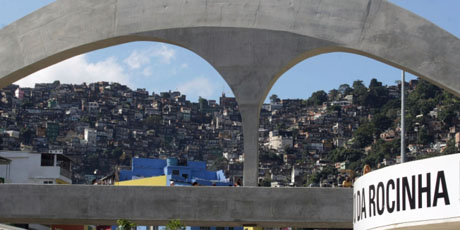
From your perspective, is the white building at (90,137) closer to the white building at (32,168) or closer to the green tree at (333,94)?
the green tree at (333,94)

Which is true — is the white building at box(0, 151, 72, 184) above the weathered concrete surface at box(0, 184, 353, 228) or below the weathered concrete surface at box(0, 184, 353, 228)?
above

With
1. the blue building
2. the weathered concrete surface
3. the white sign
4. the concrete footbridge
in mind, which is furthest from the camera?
the blue building

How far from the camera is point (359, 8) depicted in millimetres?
23078

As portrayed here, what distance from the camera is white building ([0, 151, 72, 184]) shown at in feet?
191

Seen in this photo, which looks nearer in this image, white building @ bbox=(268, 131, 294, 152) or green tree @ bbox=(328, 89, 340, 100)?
white building @ bbox=(268, 131, 294, 152)

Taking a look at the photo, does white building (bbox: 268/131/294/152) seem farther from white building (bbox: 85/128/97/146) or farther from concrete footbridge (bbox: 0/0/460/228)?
concrete footbridge (bbox: 0/0/460/228)

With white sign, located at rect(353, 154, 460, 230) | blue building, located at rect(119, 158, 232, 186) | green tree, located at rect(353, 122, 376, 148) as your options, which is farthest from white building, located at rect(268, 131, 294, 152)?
white sign, located at rect(353, 154, 460, 230)

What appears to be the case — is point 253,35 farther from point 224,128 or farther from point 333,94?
point 333,94

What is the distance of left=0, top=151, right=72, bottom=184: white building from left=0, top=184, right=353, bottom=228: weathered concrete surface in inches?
1465

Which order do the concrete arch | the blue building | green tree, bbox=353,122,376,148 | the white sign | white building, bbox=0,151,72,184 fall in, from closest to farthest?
the white sign
the concrete arch
white building, bbox=0,151,72,184
the blue building
green tree, bbox=353,122,376,148

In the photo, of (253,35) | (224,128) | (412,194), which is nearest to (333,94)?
(224,128)

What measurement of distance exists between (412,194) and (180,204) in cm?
912

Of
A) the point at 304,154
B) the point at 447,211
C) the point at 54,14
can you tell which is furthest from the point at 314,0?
the point at 304,154

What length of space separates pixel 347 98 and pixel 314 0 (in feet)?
411
